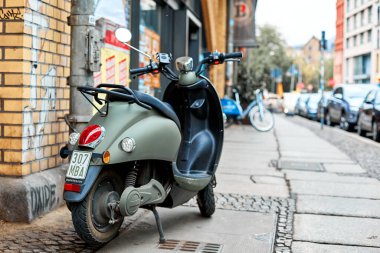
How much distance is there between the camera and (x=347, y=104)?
1903 centimetres

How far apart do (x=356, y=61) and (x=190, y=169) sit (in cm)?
5498

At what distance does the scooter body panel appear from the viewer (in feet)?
12.3

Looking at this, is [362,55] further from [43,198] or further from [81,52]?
[43,198]

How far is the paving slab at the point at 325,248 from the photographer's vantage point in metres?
4.20

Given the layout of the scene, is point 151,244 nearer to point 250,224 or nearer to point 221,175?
point 250,224

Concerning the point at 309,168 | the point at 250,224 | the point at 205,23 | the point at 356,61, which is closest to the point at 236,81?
the point at 205,23

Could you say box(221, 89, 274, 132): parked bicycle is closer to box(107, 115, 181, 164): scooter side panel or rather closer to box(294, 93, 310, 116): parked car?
box(107, 115, 181, 164): scooter side panel

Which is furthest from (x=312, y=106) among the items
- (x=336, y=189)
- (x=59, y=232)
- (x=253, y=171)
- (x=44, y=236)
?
(x=44, y=236)

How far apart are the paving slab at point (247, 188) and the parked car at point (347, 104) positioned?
12.0 meters

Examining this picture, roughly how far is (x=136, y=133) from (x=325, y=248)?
1730 millimetres

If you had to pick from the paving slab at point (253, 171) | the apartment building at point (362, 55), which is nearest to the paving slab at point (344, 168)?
the paving slab at point (253, 171)

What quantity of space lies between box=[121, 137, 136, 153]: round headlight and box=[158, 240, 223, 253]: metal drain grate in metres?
0.88

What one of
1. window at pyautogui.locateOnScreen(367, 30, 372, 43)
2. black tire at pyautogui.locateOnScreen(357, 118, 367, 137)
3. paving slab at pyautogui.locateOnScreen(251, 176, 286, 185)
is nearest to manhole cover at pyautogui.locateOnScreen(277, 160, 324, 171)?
paving slab at pyautogui.locateOnScreen(251, 176, 286, 185)

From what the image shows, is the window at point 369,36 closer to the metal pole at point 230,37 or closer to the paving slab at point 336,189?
the metal pole at point 230,37
